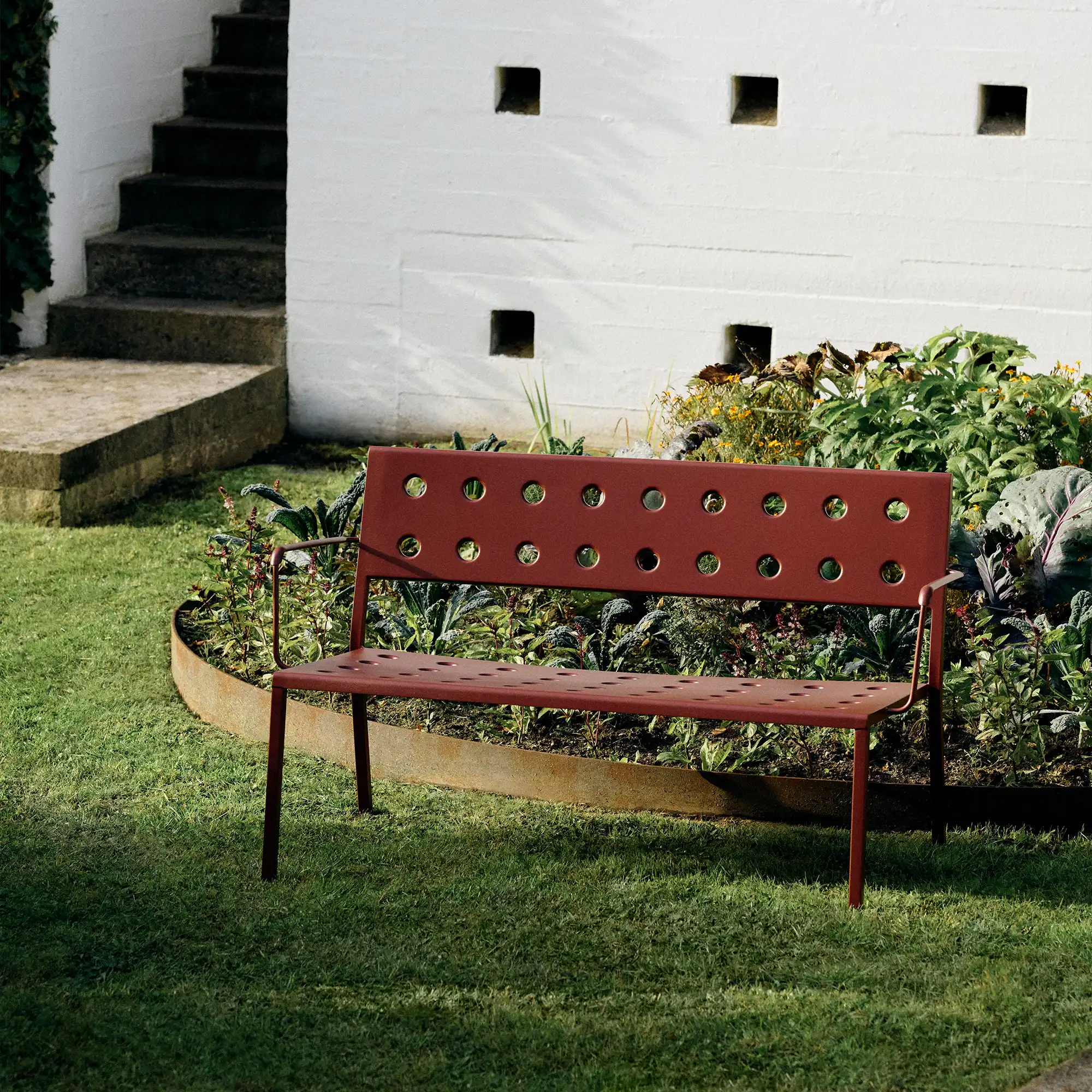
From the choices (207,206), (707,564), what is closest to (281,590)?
(707,564)

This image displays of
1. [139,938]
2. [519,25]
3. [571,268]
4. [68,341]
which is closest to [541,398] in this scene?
[571,268]

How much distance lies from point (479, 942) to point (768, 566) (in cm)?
129

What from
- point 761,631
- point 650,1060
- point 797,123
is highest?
point 797,123

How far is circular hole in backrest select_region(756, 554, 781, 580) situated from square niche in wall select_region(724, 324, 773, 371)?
424 centimetres

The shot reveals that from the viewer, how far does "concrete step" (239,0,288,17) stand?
11.1 meters

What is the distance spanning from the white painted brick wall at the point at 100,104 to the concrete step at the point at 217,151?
0.31 feet

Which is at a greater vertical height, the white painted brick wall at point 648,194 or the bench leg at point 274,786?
the white painted brick wall at point 648,194

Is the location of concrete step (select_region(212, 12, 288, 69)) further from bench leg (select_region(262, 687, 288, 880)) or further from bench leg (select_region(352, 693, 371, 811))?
bench leg (select_region(262, 687, 288, 880))

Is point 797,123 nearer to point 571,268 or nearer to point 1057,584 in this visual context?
point 571,268

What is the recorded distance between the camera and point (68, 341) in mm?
9453

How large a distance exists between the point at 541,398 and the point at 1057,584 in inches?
160

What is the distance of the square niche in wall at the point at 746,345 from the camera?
8750mm

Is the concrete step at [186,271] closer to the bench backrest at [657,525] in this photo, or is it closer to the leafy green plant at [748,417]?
the leafy green plant at [748,417]

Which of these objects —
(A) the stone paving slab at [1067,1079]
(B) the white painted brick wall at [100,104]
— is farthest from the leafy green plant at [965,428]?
(B) the white painted brick wall at [100,104]
